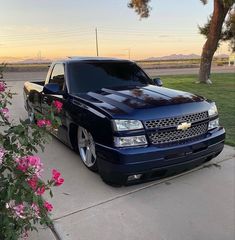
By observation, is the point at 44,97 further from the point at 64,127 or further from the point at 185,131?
the point at 185,131

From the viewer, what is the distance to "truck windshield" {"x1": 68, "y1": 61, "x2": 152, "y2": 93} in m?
5.48

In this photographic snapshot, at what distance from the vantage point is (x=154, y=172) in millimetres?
4203

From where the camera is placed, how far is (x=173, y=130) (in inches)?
170

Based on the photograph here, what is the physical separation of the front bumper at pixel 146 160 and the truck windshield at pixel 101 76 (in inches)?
55.1

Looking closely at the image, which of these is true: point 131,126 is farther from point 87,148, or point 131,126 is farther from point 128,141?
point 87,148

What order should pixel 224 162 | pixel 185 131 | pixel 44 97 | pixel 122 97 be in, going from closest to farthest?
pixel 185 131 < pixel 122 97 < pixel 224 162 < pixel 44 97

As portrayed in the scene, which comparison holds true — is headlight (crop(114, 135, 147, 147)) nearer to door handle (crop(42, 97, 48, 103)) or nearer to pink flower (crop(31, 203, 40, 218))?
pink flower (crop(31, 203, 40, 218))

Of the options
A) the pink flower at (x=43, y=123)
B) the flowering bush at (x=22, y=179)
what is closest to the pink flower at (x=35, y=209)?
the flowering bush at (x=22, y=179)

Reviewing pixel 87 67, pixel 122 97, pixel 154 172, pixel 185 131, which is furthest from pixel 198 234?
pixel 87 67

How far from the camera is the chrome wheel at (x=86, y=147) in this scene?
4.79m

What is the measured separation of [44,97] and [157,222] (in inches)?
140

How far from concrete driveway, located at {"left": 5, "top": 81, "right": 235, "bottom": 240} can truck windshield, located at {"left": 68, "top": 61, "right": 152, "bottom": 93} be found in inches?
48.9

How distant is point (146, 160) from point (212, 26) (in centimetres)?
1379

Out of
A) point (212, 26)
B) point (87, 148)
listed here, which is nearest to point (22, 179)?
point (87, 148)
